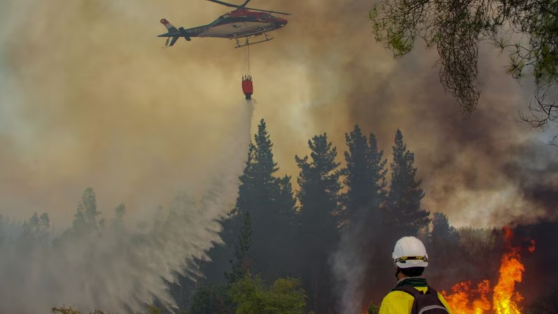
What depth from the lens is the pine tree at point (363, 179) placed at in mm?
93375

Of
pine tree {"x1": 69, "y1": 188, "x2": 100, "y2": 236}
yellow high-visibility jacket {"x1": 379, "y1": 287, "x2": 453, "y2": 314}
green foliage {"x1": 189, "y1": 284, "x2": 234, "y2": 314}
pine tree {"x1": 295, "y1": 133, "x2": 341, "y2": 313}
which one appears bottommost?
yellow high-visibility jacket {"x1": 379, "y1": 287, "x2": 453, "y2": 314}

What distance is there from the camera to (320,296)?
83062 millimetres

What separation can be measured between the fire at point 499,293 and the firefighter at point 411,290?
223ft

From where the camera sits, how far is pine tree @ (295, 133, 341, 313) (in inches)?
3327

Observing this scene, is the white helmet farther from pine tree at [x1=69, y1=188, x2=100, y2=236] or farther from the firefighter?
pine tree at [x1=69, y1=188, x2=100, y2=236]

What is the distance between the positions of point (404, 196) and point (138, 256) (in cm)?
4753

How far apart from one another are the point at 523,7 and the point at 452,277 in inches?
2946

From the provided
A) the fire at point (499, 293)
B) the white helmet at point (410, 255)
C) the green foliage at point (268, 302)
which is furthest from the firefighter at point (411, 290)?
the fire at point (499, 293)

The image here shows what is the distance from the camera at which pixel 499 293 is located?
68.6 metres

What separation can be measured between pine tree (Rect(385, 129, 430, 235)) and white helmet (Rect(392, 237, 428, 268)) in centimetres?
8006

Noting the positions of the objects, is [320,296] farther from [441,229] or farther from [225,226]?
[441,229]

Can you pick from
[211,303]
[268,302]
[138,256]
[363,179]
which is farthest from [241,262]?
[363,179]

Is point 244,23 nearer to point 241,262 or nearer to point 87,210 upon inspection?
point 241,262

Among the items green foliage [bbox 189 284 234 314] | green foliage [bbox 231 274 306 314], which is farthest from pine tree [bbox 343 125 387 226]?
green foliage [bbox 231 274 306 314]
